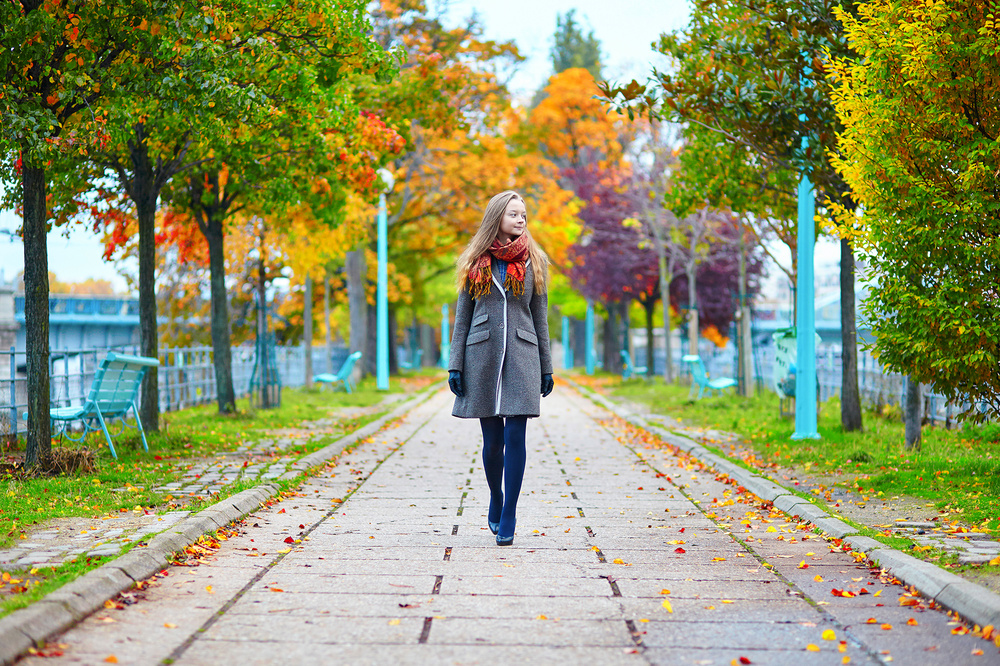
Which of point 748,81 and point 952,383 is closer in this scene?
point 952,383

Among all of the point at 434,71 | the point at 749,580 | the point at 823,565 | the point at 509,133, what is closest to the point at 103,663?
the point at 749,580

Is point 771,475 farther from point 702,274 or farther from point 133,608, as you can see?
point 702,274

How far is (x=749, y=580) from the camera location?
17.5 feet

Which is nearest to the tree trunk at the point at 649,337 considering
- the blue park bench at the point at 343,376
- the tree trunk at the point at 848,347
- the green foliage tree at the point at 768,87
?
the blue park bench at the point at 343,376

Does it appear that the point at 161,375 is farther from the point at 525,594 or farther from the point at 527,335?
the point at 525,594

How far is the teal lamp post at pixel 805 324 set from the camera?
11.9m

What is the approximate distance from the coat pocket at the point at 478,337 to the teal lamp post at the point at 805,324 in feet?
22.2

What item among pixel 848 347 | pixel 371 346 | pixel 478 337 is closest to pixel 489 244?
pixel 478 337

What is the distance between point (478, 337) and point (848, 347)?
7218mm

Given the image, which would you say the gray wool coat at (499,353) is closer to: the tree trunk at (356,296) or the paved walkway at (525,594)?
the paved walkway at (525,594)

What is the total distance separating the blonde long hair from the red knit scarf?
4cm

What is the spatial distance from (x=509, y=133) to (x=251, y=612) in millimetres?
28331

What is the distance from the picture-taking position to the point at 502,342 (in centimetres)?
618

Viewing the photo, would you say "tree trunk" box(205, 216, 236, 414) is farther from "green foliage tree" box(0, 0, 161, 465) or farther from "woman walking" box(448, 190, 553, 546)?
"woman walking" box(448, 190, 553, 546)
